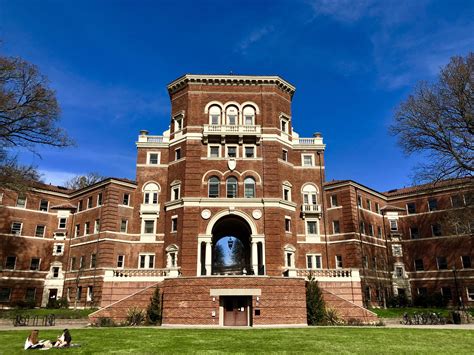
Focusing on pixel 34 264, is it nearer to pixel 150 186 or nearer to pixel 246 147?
pixel 150 186

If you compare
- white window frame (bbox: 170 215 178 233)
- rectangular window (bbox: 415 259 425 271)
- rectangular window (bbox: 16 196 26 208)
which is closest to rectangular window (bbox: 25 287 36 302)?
rectangular window (bbox: 16 196 26 208)

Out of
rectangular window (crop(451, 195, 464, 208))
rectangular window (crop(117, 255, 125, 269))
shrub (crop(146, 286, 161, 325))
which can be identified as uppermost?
rectangular window (crop(451, 195, 464, 208))

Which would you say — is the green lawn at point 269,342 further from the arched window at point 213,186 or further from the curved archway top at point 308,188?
the curved archway top at point 308,188

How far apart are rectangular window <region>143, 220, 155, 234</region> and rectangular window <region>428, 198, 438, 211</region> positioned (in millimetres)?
Answer: 35696

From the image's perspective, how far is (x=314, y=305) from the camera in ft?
108

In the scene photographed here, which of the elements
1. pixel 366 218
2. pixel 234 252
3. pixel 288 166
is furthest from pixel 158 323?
pixel 234 252

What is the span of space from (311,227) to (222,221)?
34.1 ft

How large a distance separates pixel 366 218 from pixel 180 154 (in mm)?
23957

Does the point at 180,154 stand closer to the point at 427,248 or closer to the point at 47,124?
the point at 47,124

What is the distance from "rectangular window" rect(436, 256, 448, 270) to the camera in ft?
164

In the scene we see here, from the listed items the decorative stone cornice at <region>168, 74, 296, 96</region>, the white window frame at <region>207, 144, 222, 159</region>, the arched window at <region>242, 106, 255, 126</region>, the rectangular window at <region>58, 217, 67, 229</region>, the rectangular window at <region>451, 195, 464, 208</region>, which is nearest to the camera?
the white window frame at <region>207, 144, 222, 159</region>

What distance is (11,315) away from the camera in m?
33.7

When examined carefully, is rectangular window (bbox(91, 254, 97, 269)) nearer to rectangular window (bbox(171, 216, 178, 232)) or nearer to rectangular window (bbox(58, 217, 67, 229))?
rectangular window (bbox(58, 217, 67, 229))

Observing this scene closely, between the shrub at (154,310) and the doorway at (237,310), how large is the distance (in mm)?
5392
